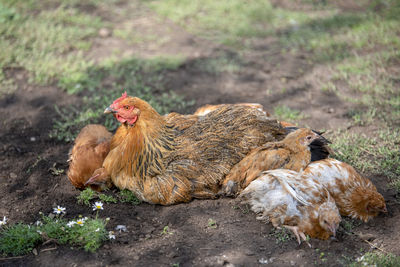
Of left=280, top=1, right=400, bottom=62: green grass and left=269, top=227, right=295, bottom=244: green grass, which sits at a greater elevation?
left=280, top=1, right=400, bottom=62: green grass

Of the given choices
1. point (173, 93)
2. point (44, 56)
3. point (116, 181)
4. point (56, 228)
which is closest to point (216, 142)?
point (116, 181)

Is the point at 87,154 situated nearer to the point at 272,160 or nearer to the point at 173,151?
the point at 173,151

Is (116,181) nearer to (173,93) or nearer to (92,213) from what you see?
(92,213)

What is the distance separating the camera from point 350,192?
3.94 meters

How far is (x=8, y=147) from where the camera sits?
5.25 metres

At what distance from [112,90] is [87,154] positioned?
Answer: 2.01 metres

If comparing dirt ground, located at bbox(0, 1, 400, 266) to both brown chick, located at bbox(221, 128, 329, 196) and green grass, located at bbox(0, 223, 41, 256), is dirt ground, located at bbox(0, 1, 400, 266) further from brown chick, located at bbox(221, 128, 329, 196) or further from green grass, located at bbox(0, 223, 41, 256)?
brown chick, located at bbox(221, 128, 329, 196)

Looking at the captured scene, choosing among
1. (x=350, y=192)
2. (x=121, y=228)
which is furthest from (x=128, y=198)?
(x=350, y=192)

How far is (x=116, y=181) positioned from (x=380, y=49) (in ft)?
18.2

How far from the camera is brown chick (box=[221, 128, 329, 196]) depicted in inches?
165

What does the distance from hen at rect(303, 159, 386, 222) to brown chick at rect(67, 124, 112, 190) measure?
90.6 inches

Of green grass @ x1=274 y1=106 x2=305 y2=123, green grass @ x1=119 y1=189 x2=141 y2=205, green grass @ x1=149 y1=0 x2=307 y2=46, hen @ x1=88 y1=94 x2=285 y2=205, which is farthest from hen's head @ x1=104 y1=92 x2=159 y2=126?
green grass @ x1=149 y1=0 x2=307 y2=46

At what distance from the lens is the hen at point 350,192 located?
3912mm

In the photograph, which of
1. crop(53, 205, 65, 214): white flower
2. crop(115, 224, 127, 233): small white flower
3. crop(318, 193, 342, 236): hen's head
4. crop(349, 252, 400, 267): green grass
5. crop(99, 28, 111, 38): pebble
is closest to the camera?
crop(349, 252, 400, 267): green grass
